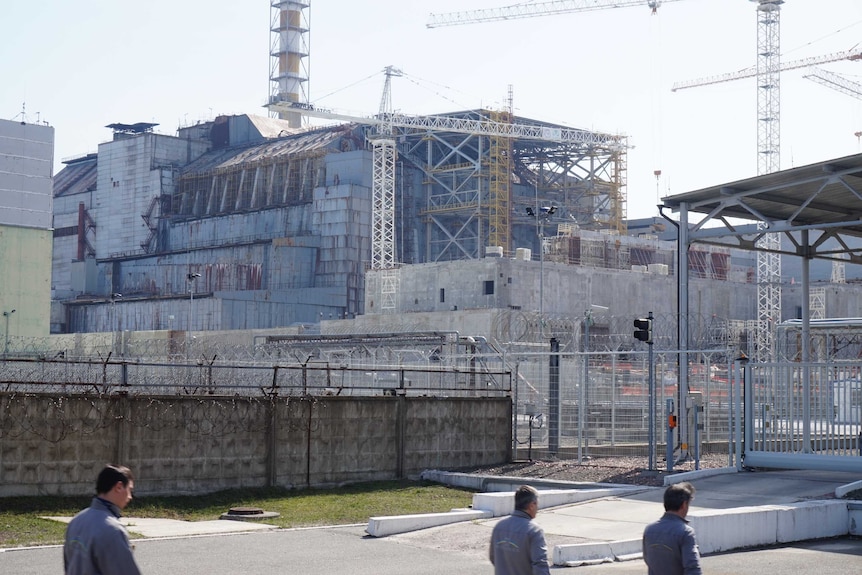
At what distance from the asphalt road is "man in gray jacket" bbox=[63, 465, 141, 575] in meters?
7.23

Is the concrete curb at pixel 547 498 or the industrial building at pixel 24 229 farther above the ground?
the industrial building at pixel 24 229

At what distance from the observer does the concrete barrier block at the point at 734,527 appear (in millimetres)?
16938

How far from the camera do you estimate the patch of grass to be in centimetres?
1881

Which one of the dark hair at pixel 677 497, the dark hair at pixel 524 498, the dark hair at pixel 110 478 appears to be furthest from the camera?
the dark hair at pixel 524 498

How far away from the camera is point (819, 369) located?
76.3ft

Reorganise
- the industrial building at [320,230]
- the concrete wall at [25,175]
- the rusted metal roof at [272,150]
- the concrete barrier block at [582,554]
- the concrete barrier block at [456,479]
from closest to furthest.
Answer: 1. the concrete barrier block at [582,554]
2. the concrete barrier block at [456,479]
3. the concrete wall at [25,175]
4. the industrial building at [320,230]
5. the rusted metal roof at [272,150]

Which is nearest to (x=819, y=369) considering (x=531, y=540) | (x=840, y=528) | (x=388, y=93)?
(x=840, y=528)

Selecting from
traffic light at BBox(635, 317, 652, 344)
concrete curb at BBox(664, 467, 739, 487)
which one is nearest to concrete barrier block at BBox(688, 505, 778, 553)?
concrete curb at BBox(664, 467, 739, 487)

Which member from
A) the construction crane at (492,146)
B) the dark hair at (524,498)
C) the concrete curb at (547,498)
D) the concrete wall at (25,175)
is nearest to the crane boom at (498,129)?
the construction crane at (492,146)

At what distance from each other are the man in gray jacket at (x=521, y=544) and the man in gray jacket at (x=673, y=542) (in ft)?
2.78

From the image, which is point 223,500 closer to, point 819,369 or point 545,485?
point 545,485

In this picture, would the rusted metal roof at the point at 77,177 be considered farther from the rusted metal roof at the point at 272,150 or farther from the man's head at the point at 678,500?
the man's head at the point at 678,500

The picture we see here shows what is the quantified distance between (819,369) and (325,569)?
467 inches

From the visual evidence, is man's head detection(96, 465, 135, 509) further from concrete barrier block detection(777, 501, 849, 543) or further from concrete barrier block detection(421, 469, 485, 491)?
concrete barrier block detection(421, 469, 485, 491)
